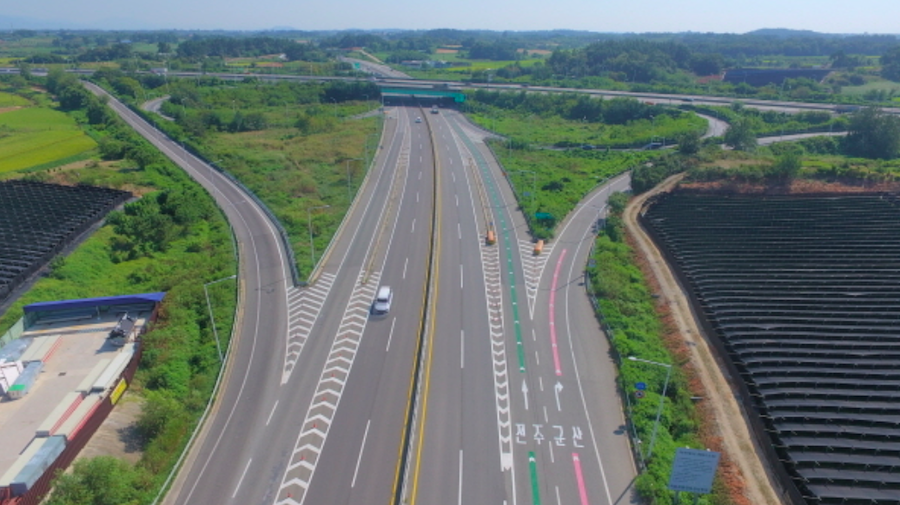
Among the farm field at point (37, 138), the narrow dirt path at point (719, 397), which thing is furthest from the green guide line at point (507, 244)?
the farm field at point (37, 138)

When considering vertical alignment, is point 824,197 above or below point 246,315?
above

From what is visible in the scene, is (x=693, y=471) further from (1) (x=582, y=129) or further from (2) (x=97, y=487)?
(1) (x=582, y=129)

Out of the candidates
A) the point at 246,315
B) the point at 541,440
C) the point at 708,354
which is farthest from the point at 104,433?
the point at 708,354

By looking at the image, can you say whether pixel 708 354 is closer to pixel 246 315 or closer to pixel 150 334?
pixel 246 315

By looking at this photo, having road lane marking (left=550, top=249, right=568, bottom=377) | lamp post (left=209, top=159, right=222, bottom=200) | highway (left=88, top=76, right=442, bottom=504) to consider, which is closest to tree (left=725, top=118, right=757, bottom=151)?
road lane marking (left=550, top=249, right=568, bottom=377)

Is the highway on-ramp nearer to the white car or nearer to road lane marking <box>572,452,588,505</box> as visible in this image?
road lane marking <box>572,452,588,505</box>

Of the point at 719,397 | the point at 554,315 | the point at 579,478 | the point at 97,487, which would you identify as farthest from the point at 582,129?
the point at 97,487
